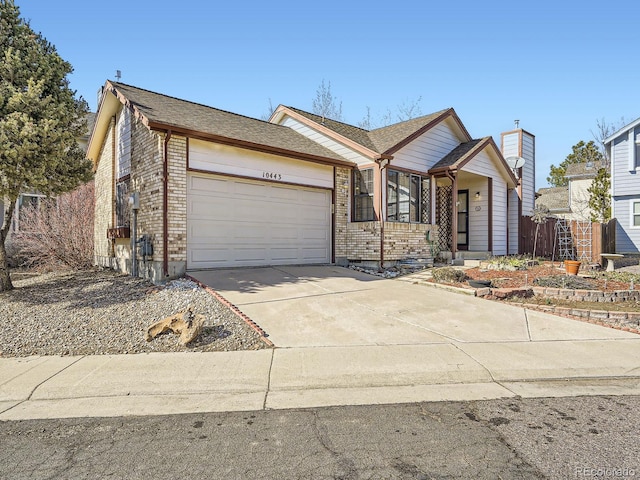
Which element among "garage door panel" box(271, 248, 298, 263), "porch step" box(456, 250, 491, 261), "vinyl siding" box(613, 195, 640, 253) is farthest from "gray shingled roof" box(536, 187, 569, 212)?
"garage door panel" box(271, 248, 298, 263)

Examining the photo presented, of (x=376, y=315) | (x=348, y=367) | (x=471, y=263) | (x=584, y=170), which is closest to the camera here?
(x=348, y=367)

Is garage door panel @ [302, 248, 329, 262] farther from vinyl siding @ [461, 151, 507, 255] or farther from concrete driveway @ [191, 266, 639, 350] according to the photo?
vinyl siding @ [461, 151, 507, 255]

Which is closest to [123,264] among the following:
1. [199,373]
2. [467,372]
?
[199,373]

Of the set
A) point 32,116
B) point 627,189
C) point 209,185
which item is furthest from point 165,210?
point 627,189

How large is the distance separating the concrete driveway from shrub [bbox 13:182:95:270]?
Answer: 5556 millimetres

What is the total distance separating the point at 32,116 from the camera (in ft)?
25.3

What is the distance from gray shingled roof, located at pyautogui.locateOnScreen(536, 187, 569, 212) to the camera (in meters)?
29.9

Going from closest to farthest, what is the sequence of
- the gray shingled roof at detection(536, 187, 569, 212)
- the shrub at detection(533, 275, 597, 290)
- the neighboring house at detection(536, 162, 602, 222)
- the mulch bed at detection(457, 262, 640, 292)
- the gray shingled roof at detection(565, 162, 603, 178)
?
the shrub at detection(533, 275, 597, 290) → the mulch bed at detection(457, 262, 640, 292) → the gray shingled roof at detection(565, 162, 603, 178) → the neighboring house at detection(536, 162, 602, 222) → the gray shingled roof at detection(536, 187, 569, 212)

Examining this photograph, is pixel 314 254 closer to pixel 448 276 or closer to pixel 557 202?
pixel 448 276

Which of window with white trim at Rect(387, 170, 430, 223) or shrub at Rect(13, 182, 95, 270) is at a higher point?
window with white trim at Rect(387, 170, 430, 223)

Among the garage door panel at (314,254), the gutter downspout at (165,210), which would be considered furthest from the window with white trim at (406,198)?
the gutter downspout at (165,210)

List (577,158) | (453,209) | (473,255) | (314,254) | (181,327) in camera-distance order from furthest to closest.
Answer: (577,158) < (473,255) < (453,209) < (314,254) < (181,327)

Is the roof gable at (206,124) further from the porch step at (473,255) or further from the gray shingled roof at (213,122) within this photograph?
the porch step at (473,255)

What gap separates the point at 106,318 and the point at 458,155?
12.1m
